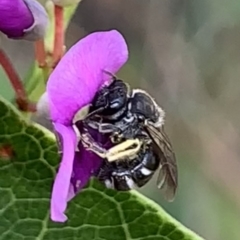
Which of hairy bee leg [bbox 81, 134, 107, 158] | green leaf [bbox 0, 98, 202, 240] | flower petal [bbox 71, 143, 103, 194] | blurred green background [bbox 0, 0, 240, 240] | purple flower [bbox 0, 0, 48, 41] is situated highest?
purple flower [bbox 0, 0, 48, 41]

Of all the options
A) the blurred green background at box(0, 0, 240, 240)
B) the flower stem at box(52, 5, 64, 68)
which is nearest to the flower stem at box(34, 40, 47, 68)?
the flower stem at box(52, 5, 64, 68)

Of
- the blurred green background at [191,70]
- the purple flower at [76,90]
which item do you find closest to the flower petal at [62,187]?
the purple flower at [76,90]

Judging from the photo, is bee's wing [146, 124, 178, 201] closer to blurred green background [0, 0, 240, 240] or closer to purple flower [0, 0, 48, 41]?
purple flower [0, 0, 48, 41]

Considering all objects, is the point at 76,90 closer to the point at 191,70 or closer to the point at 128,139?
the point at 128,139

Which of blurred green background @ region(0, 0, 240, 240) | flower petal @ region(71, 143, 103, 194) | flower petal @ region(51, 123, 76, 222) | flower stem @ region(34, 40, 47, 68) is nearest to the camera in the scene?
flower petal @ region(51, 123, 76, 222)

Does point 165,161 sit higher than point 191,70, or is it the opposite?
point 165,161

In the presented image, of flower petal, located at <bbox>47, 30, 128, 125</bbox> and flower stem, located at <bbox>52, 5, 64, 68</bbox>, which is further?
flower stem, located at <bbox>52, 5, 64, 68</bbox>

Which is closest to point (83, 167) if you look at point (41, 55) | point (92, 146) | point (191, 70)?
point (92, 146)
